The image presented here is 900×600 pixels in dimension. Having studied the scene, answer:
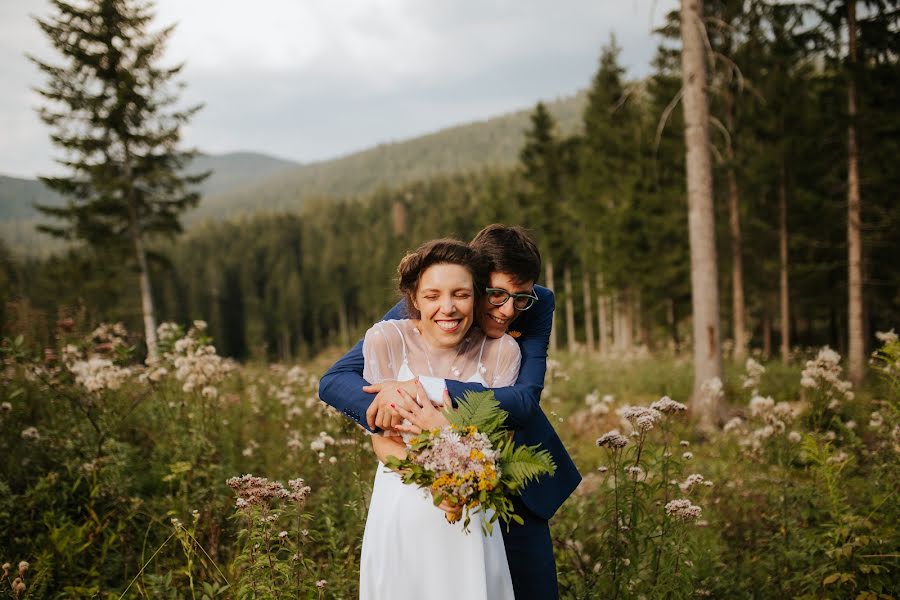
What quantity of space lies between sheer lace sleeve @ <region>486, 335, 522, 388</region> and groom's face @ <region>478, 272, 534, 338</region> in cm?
6

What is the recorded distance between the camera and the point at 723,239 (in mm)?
19484

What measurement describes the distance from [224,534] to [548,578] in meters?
2.69

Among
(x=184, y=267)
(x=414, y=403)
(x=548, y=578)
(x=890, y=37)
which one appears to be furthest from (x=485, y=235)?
(x=184, y=267)

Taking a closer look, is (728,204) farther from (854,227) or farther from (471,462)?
(471,462)

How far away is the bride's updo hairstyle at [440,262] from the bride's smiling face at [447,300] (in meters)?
0.03

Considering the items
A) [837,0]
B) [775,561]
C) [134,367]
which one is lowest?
[775,561]

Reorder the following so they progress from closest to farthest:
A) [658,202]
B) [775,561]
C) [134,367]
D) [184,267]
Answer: [775,561] → [134,367] → [658,202] → [184,267]

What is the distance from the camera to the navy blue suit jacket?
2078 mm

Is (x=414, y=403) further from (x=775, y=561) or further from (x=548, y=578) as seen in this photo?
(x=775, y=561)

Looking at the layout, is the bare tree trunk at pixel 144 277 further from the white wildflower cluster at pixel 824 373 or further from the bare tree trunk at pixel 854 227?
the bare tree trunk at pixel 854 227

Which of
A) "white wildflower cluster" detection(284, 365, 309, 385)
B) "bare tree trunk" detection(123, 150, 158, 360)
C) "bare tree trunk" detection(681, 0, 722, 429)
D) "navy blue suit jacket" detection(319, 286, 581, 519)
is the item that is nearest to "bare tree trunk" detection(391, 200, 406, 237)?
"bare tree trunk" detection(123, 150, 158, 360)

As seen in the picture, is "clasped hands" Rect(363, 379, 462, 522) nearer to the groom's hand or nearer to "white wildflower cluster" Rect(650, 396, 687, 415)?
the groom's hand

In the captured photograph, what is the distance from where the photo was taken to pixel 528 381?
7.36 feet

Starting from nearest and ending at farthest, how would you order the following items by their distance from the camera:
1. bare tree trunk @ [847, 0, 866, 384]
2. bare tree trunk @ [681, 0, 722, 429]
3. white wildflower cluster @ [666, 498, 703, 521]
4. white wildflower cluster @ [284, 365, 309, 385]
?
white wildflower cluster @ [666, 498, 703, 521], white wildflower cluster @ [284, 365, 309, 385], bare tree trunk @ [681, 0, 722, 429], bare tree trunk @ [847, 0, 866, 384]
